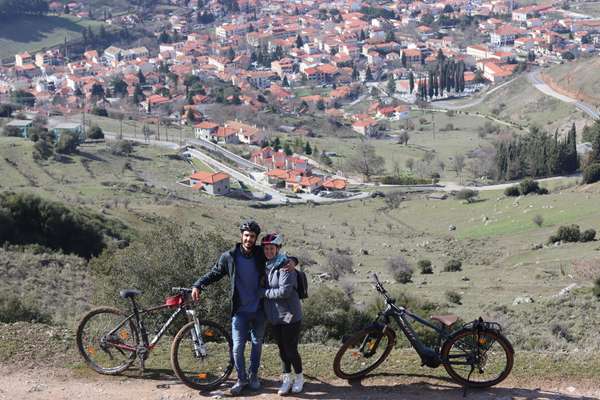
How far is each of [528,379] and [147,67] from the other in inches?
4572

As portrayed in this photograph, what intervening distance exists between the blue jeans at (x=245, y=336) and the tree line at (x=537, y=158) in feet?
175

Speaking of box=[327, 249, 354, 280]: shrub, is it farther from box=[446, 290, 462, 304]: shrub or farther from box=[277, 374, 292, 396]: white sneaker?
box=[277, 374, 292, 396]: white sneaker

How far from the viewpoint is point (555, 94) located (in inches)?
3450

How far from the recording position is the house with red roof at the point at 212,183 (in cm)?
5584

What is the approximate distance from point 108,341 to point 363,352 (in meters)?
2.57

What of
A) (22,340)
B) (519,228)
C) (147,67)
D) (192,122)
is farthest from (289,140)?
(22,340)

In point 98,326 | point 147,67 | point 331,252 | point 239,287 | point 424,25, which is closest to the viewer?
point 239,287

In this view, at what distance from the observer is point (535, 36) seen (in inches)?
4916

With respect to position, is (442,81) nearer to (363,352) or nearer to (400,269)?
(400,269)

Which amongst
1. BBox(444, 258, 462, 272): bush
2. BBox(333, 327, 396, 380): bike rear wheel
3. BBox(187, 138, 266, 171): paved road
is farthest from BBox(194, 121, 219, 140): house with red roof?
BBox(333, 327, 396, 380): bike rear wheel

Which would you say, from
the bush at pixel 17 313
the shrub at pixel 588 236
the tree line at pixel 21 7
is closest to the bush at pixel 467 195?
the shrub at pixel 588 236

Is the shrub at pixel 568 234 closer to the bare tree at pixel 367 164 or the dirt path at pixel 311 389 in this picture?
the dirt path at pixel 311 389

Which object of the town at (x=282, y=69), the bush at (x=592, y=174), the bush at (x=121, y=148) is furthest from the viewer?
the town at (x=282, y=69)

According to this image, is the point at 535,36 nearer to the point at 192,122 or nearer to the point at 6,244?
the point at 192,122
